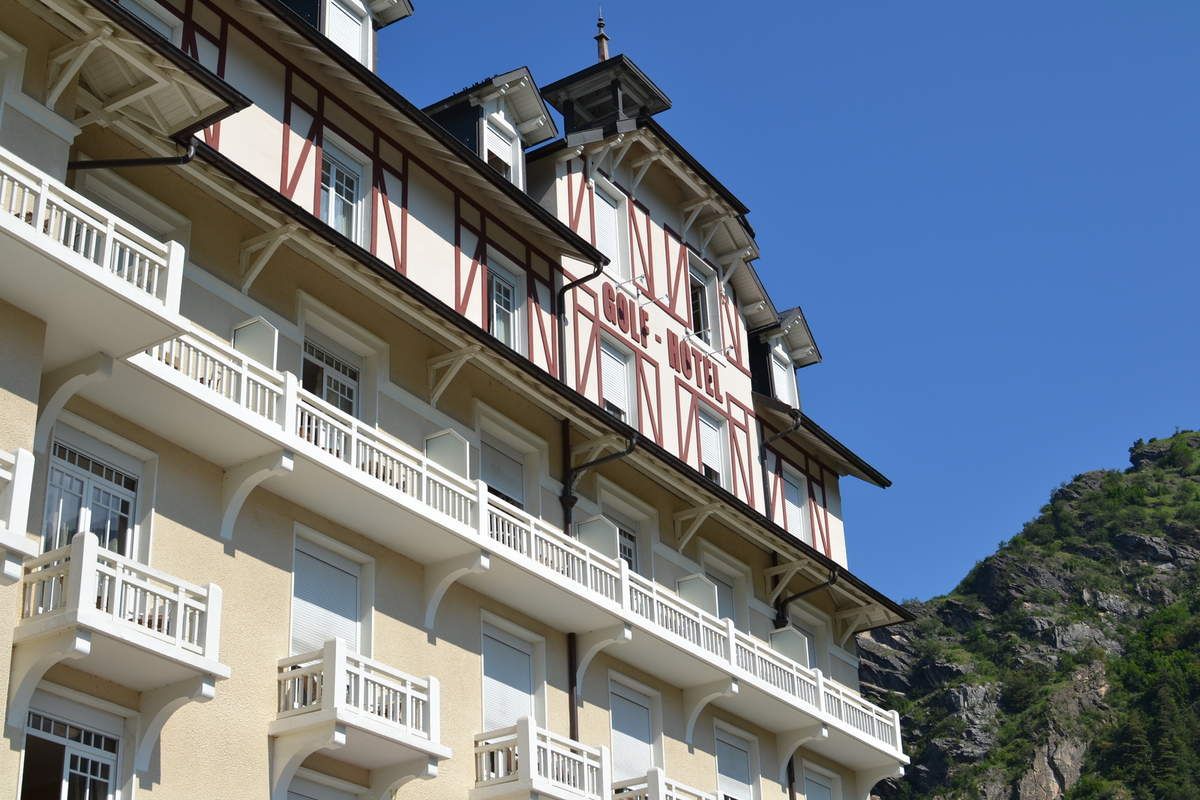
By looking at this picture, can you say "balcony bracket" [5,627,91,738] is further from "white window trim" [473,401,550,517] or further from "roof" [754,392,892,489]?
"roof" [754,392,892,489]

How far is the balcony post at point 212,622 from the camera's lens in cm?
1902

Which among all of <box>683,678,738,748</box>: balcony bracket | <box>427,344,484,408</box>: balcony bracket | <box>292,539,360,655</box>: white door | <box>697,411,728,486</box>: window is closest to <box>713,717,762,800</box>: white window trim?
<box>683,678,738,748</box>: balcony bracket

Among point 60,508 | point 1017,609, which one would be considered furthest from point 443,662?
point 1017,609

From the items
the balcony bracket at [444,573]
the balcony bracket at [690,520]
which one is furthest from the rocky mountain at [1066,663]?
the balcony bracket at [444,573]

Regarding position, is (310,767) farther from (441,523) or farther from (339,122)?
(339,122)

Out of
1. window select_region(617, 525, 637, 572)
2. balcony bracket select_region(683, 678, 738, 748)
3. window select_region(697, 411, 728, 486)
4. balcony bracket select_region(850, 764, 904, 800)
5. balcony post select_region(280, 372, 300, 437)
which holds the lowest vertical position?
balcony bracket select_region(850, 764, 904, 800)

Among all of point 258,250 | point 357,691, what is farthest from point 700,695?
point 258,250

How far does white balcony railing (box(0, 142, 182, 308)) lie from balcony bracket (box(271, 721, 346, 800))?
19.3 feet

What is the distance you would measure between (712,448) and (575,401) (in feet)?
23.8

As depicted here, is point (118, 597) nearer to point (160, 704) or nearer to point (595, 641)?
point (160, 704)

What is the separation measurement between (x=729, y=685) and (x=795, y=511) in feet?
27.5

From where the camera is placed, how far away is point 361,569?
2428cm

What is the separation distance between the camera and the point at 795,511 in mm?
37750

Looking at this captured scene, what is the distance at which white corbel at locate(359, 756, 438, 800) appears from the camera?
2227 centimetres
